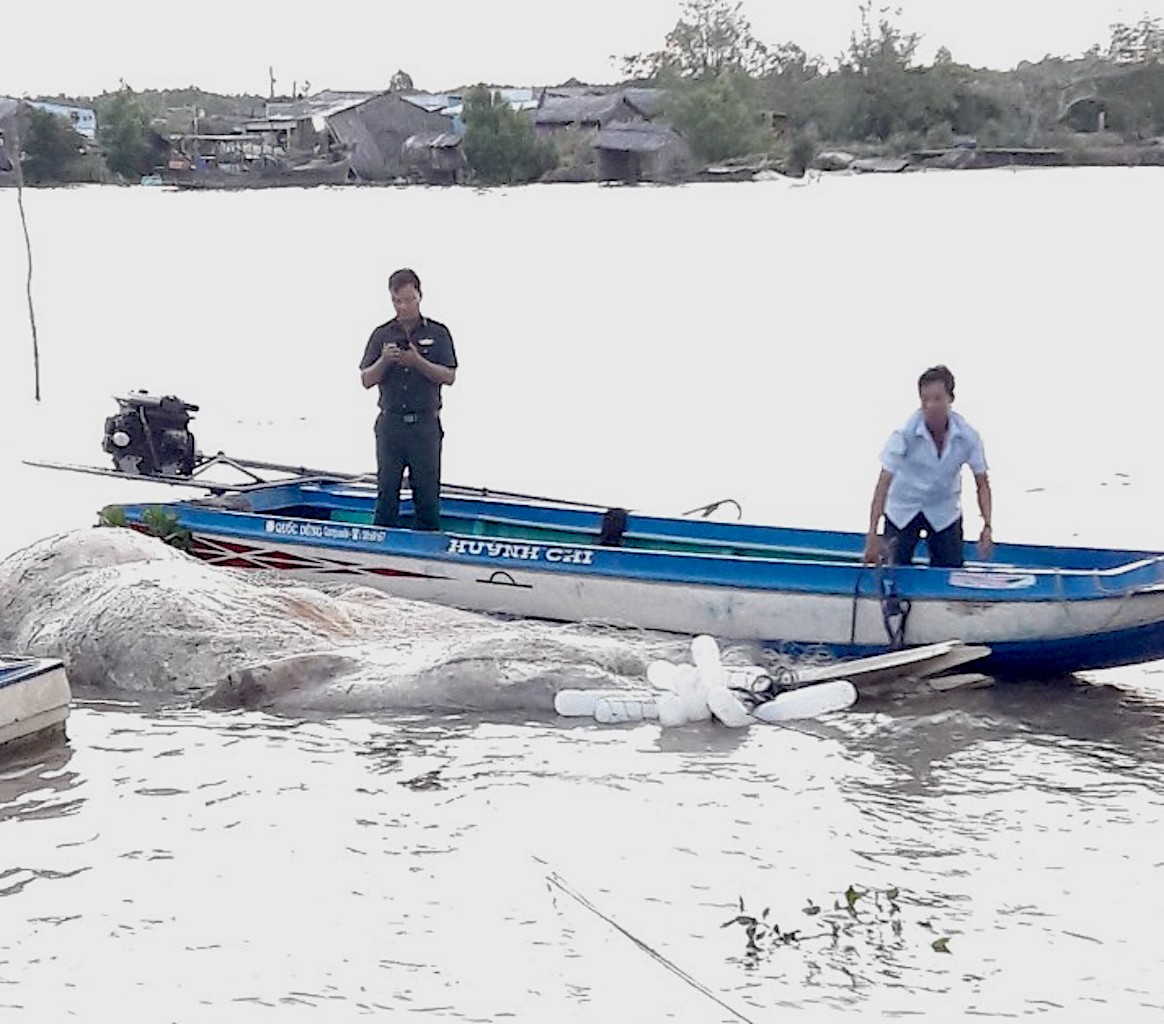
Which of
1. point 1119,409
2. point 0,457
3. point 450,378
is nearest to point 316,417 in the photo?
point 0,457

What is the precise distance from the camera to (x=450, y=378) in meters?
9.76

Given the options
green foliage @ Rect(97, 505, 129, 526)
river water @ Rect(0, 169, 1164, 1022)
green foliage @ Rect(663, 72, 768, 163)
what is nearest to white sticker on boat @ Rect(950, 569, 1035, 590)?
river water @ Rect(0, 169, 1164, 1022)

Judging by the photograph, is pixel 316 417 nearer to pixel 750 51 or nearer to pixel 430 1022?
pixel 430 1022

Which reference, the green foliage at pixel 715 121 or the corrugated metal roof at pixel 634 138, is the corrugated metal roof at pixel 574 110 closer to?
the green foliage at pixel 715 121

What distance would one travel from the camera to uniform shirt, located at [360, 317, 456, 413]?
9703mm

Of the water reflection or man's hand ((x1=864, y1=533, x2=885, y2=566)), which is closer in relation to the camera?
the water reflection

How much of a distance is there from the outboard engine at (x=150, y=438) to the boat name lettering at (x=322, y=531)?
142 cm

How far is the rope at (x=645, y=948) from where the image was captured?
5402 mm

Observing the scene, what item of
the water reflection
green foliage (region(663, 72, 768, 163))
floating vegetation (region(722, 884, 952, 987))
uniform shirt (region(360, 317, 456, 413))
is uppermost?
green foliage (region(663, 72, 768, 163))

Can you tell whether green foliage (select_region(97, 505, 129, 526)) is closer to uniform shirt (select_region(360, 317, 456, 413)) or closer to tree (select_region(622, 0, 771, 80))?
uniform shirt (select_region(360, 317, 456, 413))

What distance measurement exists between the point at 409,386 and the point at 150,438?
2416mm

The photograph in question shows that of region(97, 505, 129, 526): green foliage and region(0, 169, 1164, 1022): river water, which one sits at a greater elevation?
region(97, 505, 129, 526): green foliage

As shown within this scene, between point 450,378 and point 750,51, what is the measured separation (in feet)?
287

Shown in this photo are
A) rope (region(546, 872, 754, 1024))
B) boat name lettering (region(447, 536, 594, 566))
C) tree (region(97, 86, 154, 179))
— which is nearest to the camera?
rope (region(546, 872, 754, 1024))
